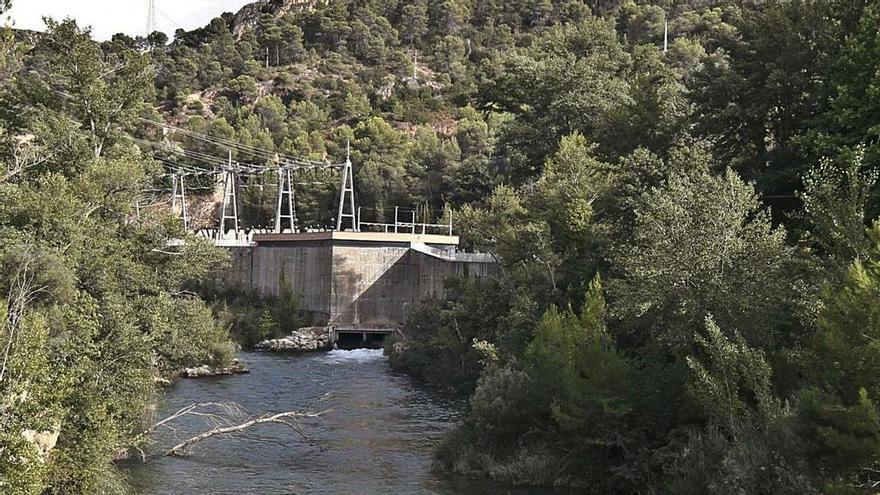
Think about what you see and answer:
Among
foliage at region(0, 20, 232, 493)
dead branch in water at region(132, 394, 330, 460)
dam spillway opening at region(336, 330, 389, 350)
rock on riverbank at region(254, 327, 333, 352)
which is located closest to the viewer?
foliage at region(0, 20, 232, 493)

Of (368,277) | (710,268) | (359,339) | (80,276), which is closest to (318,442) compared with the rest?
(80,276)

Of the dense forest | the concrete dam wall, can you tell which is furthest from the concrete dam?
the dense forest

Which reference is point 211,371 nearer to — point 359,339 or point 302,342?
point 302,342

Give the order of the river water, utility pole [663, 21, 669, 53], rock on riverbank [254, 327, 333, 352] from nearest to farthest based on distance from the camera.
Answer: the river water
rock on riverbank [254, 327, 333, 352]
utility pole [663, 21, 669, 53]

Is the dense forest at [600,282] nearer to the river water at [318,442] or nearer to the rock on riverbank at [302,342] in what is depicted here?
the river water at [318,442]

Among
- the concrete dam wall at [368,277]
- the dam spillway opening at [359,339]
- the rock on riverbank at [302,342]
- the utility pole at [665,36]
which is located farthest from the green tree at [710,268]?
the utility pole at [665,36]

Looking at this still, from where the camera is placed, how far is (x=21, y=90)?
3134cm

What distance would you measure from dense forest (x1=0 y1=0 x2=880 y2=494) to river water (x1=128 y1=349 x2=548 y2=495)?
1577 millimetres

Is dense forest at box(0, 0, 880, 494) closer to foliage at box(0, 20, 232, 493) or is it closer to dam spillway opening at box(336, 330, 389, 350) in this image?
A: foliage at box(0, 20, 232, 493)

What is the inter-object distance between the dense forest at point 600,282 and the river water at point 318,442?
1577mm

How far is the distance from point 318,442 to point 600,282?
1036cm

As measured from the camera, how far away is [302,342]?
57031mm

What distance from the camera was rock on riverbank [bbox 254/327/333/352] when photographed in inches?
2184

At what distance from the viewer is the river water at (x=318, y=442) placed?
76.4ft
